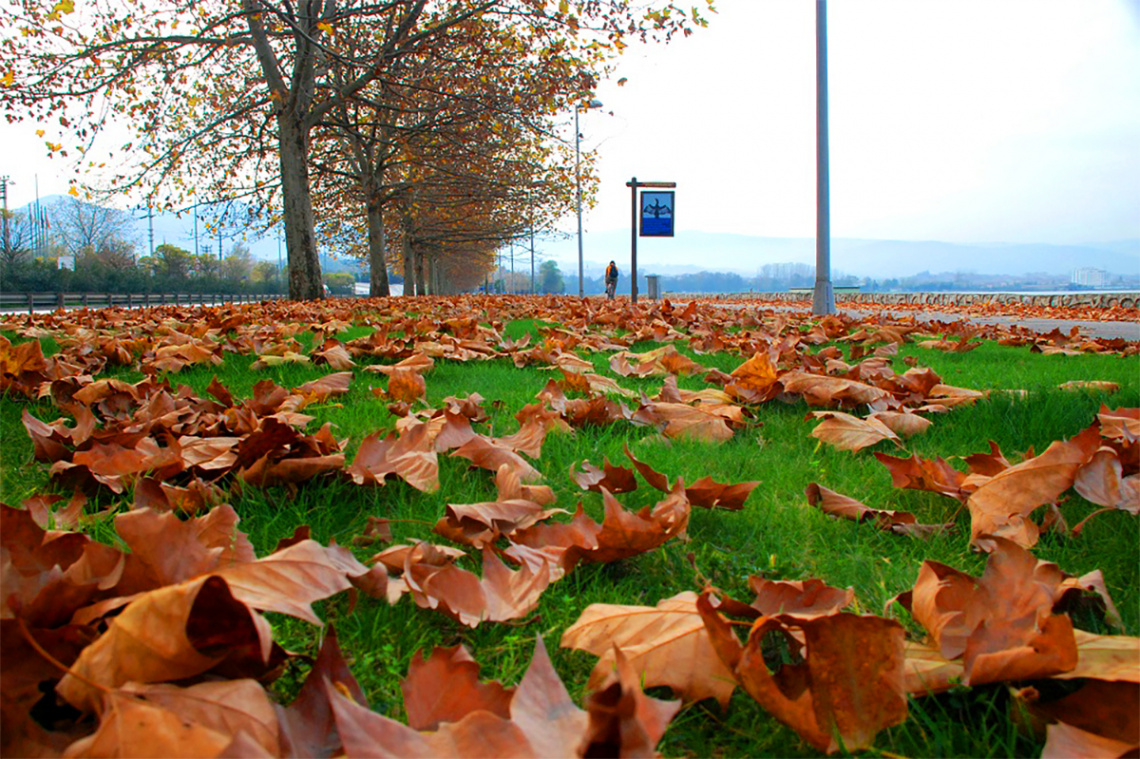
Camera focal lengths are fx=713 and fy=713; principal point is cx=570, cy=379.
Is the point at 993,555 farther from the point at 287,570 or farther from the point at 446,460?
the point at 446,460

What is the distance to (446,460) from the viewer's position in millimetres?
1911

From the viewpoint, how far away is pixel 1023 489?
4.81 feet

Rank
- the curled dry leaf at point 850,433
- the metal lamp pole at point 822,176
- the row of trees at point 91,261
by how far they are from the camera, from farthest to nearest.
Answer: the row of trees at point 91,261
the metal lamp pole at point 822,176
the curled dry leaf at point 850,433

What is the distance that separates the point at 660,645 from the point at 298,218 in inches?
559

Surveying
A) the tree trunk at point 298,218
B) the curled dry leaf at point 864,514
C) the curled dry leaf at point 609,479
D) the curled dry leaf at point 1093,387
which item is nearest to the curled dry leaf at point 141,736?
the curled dry leaf at point 609,479

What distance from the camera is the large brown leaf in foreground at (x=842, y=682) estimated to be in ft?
2.72

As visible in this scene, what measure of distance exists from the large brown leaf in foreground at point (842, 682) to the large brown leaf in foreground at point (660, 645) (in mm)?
80

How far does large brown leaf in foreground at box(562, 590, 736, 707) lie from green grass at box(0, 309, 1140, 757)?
0.04 meters

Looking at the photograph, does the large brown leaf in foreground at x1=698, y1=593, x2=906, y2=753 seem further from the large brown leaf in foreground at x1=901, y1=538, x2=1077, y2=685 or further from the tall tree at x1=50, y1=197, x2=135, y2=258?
the tall tree at x1=50, y1=197, x2=135, y2=258

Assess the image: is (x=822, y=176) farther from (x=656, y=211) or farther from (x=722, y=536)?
(x=722, y=536)

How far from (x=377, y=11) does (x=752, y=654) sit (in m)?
10.9

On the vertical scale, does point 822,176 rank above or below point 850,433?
above

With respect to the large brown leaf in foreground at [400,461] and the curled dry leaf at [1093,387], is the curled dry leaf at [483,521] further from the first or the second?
the curled dry leaf at [1093,387]

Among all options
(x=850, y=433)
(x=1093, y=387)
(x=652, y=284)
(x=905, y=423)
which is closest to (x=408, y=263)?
(x=652, y=284)
